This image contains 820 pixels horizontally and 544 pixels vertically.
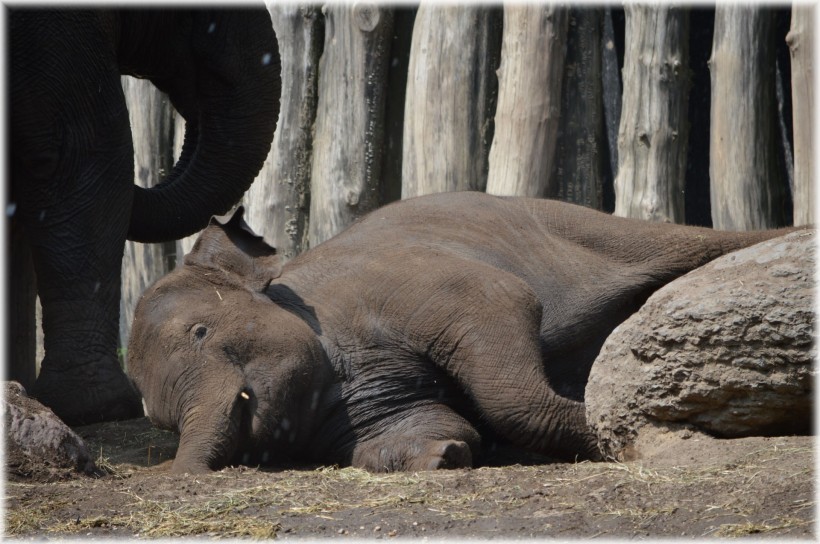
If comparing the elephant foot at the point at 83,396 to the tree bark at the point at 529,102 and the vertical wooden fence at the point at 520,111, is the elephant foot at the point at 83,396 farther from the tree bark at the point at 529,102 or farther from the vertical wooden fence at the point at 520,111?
the tree bark at the point at 529,102

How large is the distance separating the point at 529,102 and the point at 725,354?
4.69 meters

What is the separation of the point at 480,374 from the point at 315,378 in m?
0.84

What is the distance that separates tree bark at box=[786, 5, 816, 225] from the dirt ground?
3.97 m

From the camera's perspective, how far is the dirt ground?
3746 millimetres

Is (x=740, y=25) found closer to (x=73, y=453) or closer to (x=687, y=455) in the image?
(x=687, y=455)

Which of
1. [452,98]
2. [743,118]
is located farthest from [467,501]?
[452,98]

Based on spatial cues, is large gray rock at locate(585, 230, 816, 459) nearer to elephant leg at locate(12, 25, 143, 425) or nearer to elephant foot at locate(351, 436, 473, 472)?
elephant foot at locate(351, 436, 473, 472)

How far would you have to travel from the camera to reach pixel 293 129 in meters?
10.1

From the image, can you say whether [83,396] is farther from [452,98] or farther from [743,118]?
[743,118]

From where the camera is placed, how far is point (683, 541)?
349 cm

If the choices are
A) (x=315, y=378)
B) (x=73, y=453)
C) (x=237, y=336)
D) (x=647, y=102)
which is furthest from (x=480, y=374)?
(x=647, y=102)

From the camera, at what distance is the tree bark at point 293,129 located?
10.1 meters

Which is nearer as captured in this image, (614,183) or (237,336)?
(237,336)

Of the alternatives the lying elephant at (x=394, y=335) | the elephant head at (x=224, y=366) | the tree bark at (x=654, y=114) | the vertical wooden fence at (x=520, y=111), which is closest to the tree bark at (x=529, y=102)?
the vertical wooden fence at (x=520, y=111)
